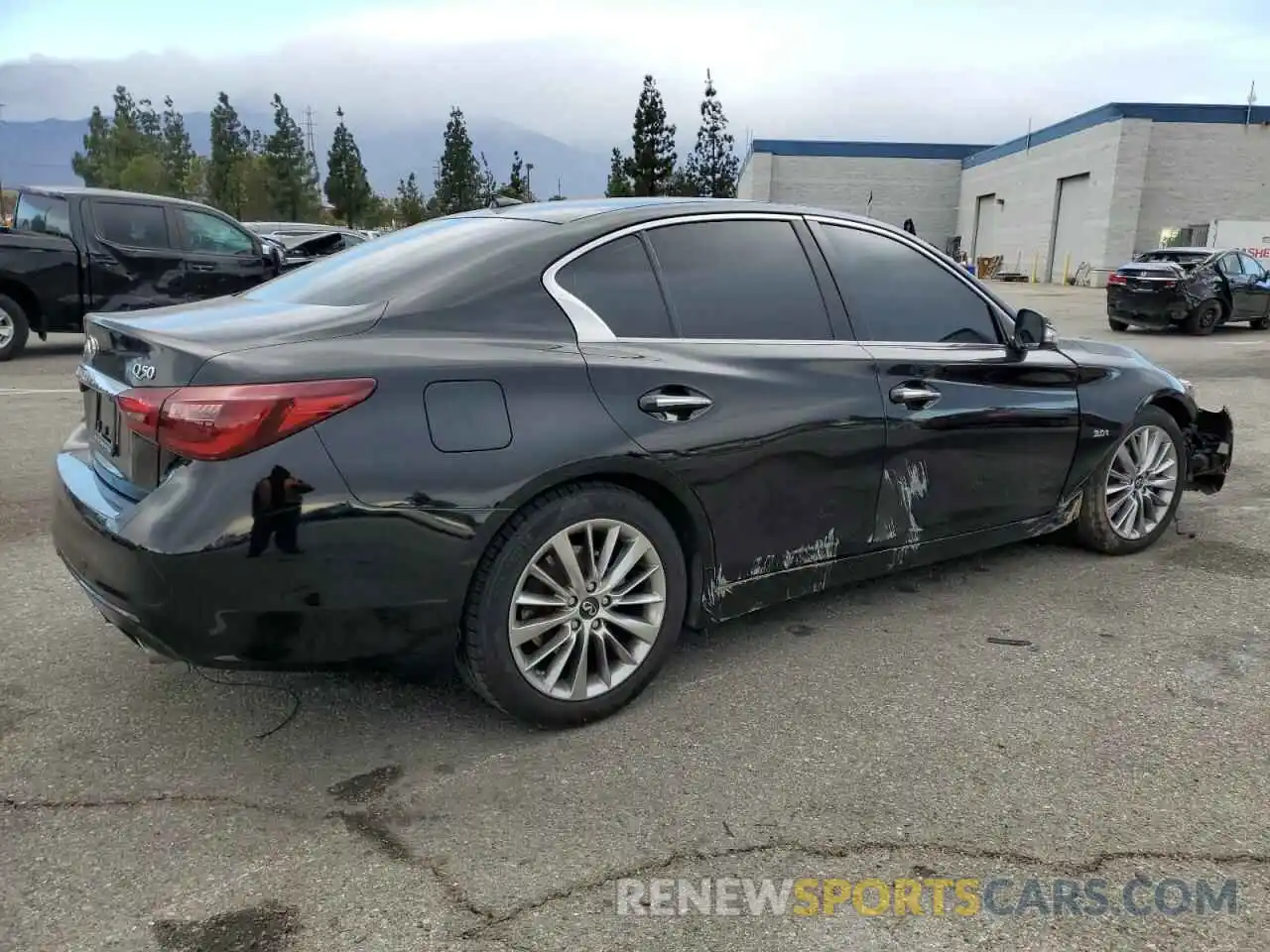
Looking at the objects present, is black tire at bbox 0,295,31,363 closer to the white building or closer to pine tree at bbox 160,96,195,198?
the white building

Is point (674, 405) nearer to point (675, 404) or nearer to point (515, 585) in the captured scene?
point (675, 404)

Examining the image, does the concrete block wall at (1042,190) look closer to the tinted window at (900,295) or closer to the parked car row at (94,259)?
the parked car row at (94,259)

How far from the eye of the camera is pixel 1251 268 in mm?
18641

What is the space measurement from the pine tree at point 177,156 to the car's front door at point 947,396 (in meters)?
75.3

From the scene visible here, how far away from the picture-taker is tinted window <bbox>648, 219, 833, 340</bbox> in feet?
10.9

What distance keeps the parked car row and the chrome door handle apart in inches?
354

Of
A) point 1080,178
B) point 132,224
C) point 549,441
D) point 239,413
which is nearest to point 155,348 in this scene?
point 239,413

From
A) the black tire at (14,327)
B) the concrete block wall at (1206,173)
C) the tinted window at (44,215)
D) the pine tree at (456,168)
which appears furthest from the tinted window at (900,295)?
the pine tree at (456,168)

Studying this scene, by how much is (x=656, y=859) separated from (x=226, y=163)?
78526mm

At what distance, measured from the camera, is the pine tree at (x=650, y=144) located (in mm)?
58594

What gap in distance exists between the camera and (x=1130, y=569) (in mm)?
4633

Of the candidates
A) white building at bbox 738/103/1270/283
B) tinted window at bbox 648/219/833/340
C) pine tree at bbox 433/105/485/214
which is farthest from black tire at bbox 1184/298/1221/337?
pine tree at bbox 433/105/485/214

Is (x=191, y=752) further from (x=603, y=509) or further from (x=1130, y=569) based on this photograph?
(x=1130, y=569)

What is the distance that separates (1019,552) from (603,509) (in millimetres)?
2727
